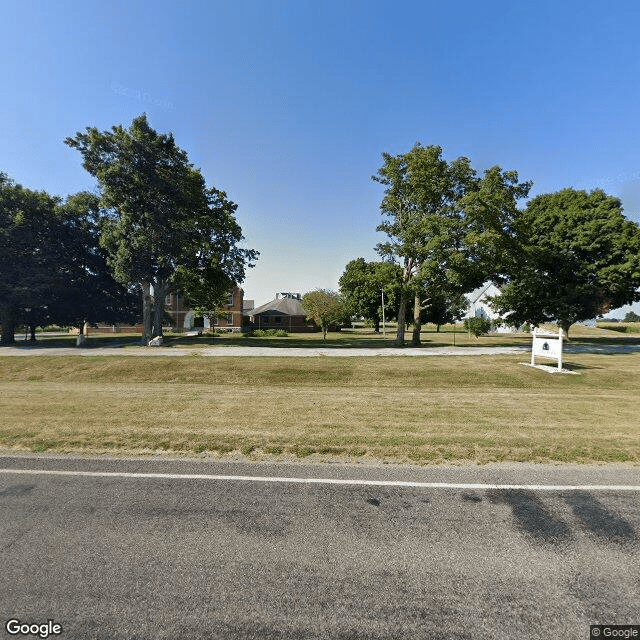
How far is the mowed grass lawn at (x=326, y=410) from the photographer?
19.9 ft

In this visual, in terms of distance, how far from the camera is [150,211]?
79.3 ft

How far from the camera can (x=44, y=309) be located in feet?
91.6

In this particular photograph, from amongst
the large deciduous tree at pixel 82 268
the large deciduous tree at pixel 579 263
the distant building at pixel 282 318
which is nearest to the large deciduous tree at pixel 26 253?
the large deciduous tree at pixel 82 268

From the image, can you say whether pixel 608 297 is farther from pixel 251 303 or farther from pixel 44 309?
pixel 251 303

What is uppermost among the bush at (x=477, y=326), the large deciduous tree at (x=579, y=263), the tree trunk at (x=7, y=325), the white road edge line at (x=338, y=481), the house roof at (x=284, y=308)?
the large deciduous tree at (x=579, y=263)

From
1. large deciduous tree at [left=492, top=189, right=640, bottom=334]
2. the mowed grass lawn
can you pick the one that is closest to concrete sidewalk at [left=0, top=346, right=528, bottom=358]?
the mowed grass lawn

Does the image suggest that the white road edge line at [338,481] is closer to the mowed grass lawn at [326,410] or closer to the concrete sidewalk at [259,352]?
the mowed grass lawn at [326,410]

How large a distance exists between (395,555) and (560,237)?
1367 inches

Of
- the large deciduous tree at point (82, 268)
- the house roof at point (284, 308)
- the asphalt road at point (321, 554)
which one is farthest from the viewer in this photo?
the house roof at point (284, 308)

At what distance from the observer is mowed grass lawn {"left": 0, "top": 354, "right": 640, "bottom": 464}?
19.9 feet

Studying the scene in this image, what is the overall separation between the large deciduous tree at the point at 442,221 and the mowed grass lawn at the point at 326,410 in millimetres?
8315

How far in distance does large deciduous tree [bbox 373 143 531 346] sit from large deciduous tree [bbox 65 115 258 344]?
563 inches

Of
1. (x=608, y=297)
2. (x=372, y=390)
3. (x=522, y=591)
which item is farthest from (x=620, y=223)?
(x=522, y=591)

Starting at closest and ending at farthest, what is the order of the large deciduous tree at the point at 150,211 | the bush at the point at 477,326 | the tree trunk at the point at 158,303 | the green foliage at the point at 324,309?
the large deciduous tree at the point at 150,211, the tree trunk at the point at 158,303, the green foliage at the point at 324,309, the bush at the point at 477,326
